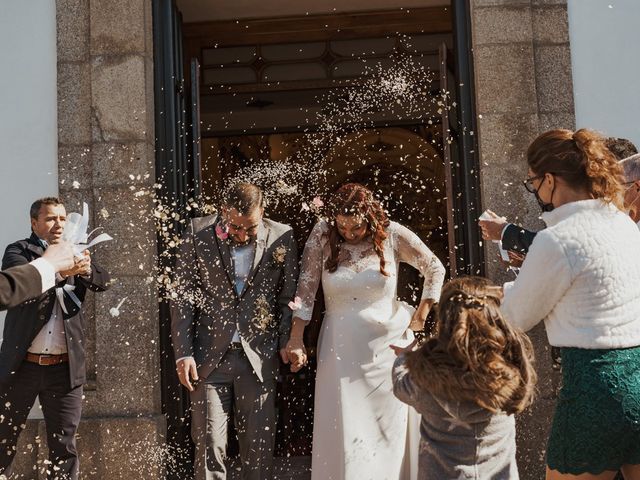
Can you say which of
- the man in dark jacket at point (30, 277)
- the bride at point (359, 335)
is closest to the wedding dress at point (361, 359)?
the bride at point (359, 335)

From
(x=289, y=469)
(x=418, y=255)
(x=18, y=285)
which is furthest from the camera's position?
(x=289, y=469)

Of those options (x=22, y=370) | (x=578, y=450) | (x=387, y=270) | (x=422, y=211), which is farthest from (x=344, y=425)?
(x=422, y=211)

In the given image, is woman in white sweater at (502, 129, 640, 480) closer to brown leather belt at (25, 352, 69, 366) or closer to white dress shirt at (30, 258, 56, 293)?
white dress shirt at (30, 258, 56, 293)

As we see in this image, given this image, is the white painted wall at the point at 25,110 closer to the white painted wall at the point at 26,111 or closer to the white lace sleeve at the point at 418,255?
the white painted wall at the point at 26,111

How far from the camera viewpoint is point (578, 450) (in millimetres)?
3006

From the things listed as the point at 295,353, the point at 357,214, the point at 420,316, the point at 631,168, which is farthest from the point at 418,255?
the point at 631,168

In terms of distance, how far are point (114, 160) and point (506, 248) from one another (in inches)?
126

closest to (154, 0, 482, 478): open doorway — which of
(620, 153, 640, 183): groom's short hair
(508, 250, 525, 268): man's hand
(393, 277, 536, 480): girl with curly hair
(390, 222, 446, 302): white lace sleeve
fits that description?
(390, 222, 446, 302): white lace sleeve

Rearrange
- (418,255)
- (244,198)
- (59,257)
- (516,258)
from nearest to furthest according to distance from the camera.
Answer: (59,257) < (516,258) < (244,198) < (418,255)

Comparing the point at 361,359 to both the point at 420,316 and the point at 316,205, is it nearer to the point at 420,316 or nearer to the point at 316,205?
the point at 420,316

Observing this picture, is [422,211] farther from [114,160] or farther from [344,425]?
[344,425]

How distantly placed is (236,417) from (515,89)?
295cm

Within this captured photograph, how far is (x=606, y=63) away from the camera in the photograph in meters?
6.27

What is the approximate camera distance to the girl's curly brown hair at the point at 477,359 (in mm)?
3156
